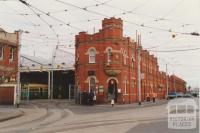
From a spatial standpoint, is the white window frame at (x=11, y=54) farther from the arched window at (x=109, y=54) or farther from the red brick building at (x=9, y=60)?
the arched window at (x=109, y=54)

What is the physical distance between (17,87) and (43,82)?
3380cm

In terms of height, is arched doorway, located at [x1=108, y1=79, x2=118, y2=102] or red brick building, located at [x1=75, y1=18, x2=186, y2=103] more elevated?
red brick building, located at [x1=75, y1=18, x2=186, y2=103]

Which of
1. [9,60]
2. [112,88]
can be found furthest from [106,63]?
[9,60]

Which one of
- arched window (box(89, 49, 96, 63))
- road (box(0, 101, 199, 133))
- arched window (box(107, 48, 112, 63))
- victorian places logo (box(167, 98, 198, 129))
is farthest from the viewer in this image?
arched window (box(89, 49, 96, 63))

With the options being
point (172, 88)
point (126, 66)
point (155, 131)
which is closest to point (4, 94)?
point (126, 66)

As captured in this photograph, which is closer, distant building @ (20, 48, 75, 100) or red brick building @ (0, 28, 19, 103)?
red brick building @ (0, 28, 19, 103)

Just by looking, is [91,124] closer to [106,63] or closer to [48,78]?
[106,63]

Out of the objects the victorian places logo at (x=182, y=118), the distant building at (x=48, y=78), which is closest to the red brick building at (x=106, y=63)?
the distant building at (x=48, y=78)

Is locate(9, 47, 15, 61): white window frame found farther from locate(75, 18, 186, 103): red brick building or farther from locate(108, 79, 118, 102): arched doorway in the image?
locate(108, 79, 118, 102): arched doorway

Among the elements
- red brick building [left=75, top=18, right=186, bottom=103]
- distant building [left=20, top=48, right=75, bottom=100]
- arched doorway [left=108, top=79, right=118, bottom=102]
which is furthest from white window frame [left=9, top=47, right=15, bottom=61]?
distant building [left=20, top=48, right=75, bottom=100]

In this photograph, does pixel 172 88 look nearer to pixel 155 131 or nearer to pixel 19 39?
pixel 19 39

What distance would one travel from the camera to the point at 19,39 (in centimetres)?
4934

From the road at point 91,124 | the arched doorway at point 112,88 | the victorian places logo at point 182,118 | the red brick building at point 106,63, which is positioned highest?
the red brick building at point 106,63

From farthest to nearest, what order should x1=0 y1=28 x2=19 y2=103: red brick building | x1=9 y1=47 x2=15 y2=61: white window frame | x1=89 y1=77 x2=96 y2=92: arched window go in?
1. x1=89 y1=77 x2=96 y2=92: arched window
2. x1=9 y1=47 x2=15 y2=61: white window frame
3. x1=0 y1=28 x2=19 y2=103: red brick building
